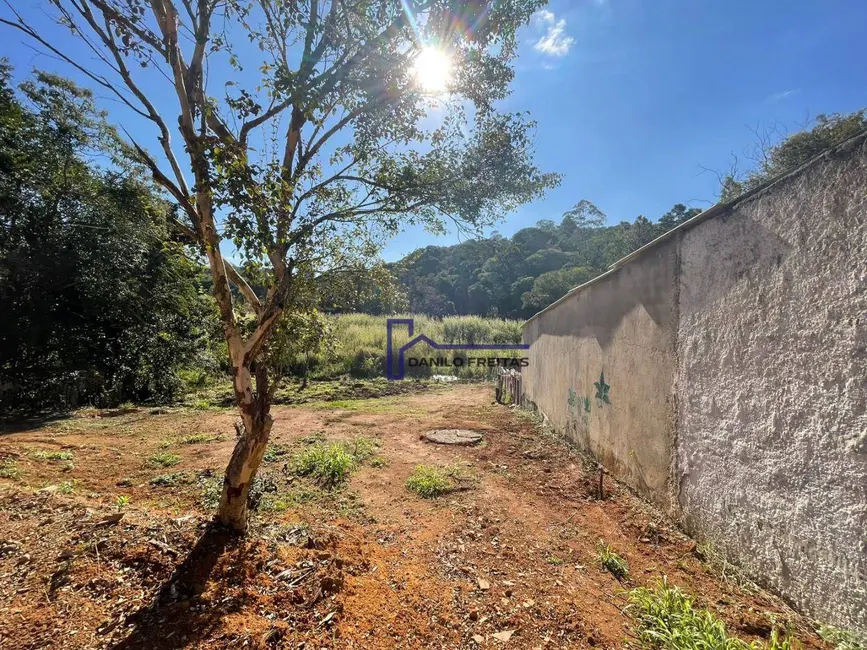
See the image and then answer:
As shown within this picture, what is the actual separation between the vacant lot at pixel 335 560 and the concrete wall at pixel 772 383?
0.30m

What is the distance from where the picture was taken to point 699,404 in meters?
2.37

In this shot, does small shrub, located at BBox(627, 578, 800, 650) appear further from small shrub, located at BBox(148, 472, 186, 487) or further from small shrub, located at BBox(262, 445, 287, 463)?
small shrub, located at BBox(148, 472, 186, 487)

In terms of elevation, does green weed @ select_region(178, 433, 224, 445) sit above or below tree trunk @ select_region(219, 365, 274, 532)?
below

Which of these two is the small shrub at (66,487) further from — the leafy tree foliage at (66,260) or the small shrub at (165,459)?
the leafy tree foliage at (66,260)

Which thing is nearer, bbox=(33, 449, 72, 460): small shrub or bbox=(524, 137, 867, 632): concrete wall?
bbox=(524, 137, 867, 632): concrete wall

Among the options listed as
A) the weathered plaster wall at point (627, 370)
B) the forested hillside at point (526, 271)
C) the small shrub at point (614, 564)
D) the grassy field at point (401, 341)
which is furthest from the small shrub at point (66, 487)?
the forested hillside at point (526, 271)

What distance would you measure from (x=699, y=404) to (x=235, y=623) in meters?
2.94

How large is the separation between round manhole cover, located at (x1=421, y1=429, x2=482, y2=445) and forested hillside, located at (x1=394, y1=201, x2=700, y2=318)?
16.8m

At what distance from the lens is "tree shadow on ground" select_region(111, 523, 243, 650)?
1.49m

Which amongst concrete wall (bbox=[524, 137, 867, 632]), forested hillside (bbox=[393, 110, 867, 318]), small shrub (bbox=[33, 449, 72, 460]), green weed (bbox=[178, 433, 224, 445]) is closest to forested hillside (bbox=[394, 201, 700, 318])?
forested hillside (bbox=[393, 110, 867, 318])

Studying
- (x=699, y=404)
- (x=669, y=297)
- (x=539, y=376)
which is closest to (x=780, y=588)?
(x=699, y=404)

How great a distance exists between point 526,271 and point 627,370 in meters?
26.5

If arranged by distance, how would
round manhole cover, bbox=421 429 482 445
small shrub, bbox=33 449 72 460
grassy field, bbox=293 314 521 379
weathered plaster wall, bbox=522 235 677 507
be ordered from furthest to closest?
grassy field, bbox=293 314 521 379 → round manhole cover, bbox=421 429 482 445 → small shrub, bbox=33 449 72 460 → weathered plaster wall, bbox=522 235 677 507

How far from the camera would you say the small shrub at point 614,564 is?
2227mm
